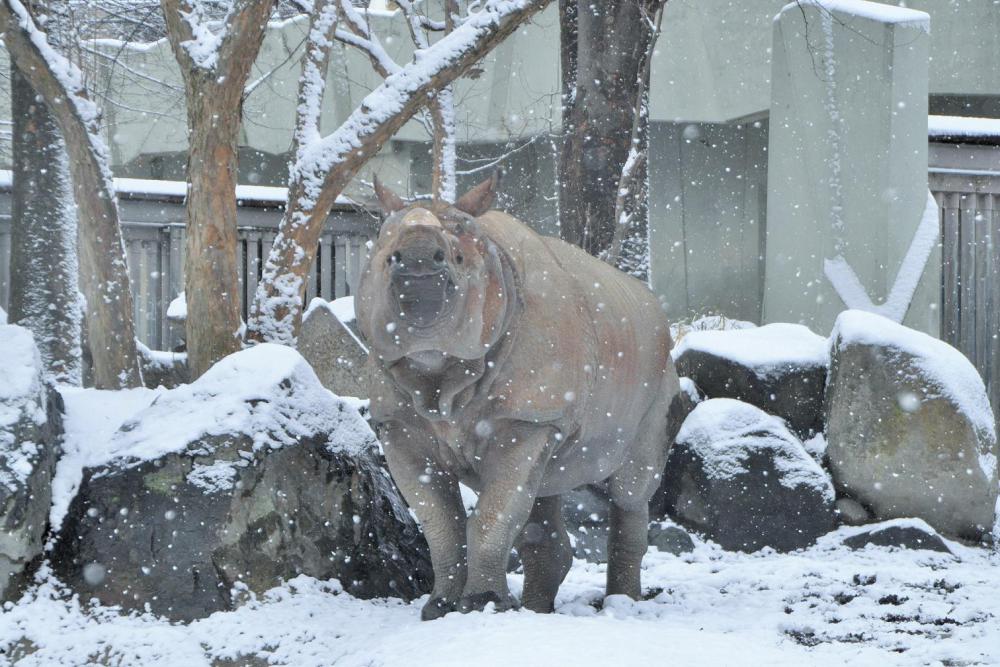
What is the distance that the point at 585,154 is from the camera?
9477 millimetres

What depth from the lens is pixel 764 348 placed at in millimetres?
8047

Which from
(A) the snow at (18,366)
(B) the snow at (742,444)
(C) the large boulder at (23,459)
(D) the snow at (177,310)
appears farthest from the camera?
(D) the snow at (177,310)

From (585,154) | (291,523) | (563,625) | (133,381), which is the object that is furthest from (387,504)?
(585,154)

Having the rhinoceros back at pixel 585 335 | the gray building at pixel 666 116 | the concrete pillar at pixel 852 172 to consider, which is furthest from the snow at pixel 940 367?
the gray building at pixel 666 116

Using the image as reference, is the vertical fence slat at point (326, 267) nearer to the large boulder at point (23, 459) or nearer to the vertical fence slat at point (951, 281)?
the vertical fence slat at point (951, 281)

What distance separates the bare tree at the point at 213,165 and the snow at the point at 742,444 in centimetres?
273

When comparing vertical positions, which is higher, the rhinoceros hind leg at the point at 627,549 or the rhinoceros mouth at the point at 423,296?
the rhinoceros mouth at the point at 423,296

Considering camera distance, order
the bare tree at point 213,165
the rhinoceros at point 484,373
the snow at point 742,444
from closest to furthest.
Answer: the rhinoceros at point 484,373
the bare tree at point 213,165
the snow at point 742,444

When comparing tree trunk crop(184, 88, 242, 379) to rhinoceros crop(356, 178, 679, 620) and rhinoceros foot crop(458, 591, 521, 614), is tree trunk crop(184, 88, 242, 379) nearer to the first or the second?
rhinoceros crop(356, 178, 679, 620)

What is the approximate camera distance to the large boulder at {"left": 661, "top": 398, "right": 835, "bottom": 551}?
7078mm

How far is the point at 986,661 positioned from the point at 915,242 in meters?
5.95

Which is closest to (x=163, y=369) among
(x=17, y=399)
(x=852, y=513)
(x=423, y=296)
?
(x=17, y=399)

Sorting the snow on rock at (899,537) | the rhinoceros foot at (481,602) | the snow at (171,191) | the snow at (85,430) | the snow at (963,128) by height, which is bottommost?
the snow on rock at (899,537)

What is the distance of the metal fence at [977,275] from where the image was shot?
980 centimetres
